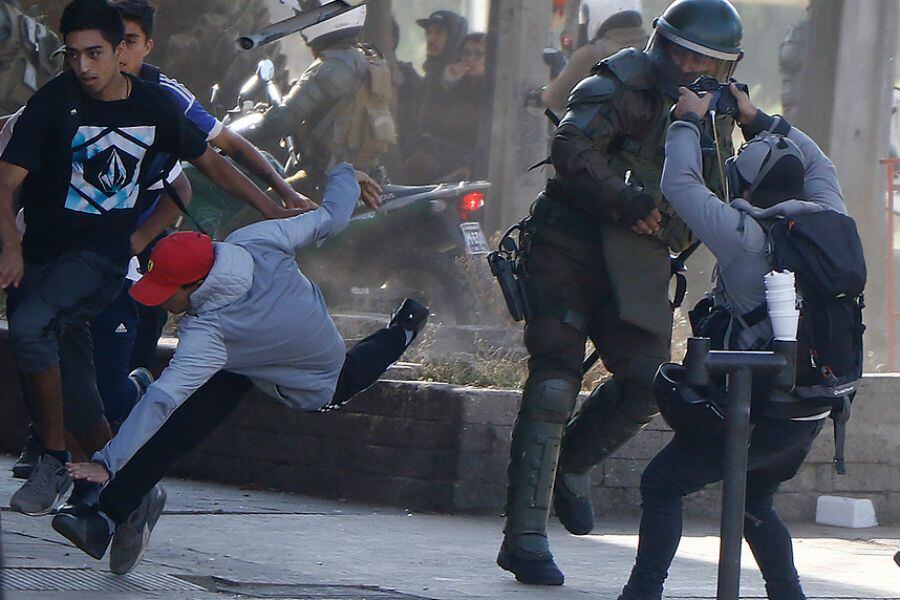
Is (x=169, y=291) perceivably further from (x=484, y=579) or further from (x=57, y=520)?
(x=484, y=579)

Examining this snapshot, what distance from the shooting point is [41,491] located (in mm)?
5141

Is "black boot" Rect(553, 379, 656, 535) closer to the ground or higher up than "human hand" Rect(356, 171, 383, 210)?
closer to the ground

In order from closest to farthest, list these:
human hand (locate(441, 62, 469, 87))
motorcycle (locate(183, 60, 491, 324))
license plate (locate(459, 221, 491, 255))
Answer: license plate (locate(459, 221, 491, 255)) < motorcycle (locate(183, 60, 491, 324)) < human hand (locate(441, 62, 469, 87))

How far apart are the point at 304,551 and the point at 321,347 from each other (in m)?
0.96

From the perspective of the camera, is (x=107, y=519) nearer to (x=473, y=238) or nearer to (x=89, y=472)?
(x=89, y=472)

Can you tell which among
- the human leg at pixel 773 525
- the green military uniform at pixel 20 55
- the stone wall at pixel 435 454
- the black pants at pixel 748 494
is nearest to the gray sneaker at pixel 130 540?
the black pants at pixel 748 494

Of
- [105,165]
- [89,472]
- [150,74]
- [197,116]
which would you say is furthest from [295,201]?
[89,472]

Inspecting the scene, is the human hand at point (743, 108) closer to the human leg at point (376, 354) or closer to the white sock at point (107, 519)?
the human leg at point (376, 354)

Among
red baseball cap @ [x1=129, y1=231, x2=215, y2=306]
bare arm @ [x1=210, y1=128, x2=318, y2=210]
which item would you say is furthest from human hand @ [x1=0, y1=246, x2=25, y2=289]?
bare arm @ [x1=210, y1=128, x2=318, y2=210]

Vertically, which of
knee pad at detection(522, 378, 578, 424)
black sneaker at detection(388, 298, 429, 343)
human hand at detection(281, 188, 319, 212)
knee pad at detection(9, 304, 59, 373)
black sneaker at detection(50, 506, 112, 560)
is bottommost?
black sneaker at detection(50, 506, 112, 560)

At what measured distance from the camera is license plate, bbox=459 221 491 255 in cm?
1145

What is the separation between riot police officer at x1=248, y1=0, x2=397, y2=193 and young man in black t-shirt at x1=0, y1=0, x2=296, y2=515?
642 cm

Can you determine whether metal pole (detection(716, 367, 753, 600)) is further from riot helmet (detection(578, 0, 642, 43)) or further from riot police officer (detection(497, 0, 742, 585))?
riot helmet (detection(578, 0, 642, 43))

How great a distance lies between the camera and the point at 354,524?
6.39 meters
